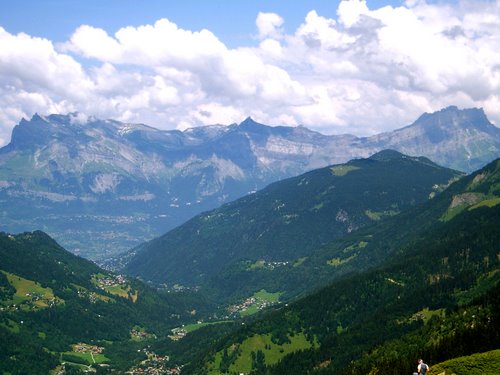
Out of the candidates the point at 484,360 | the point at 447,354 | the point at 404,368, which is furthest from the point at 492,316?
the point at 484,360

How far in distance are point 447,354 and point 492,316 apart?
110 feet

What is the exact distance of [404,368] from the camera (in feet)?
538

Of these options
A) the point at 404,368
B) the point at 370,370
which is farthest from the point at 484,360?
the point at 370,370

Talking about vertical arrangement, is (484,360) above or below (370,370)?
above

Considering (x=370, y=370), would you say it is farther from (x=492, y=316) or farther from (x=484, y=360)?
(x=484, y=360)

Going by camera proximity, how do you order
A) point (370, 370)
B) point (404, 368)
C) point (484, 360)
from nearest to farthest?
point (484, 360), point (404, 368), point (370, 370)

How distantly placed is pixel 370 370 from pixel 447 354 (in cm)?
2736

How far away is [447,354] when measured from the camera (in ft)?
556

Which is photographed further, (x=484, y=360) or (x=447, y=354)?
(x=447, y=354)

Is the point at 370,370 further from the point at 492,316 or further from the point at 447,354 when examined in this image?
the point at 492,316

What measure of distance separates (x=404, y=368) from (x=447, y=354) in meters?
14.5

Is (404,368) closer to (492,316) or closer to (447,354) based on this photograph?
(447,354)

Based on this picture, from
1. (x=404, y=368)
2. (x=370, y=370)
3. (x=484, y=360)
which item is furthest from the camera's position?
(x=370, y=370)

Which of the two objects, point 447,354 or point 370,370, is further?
point 370,370
